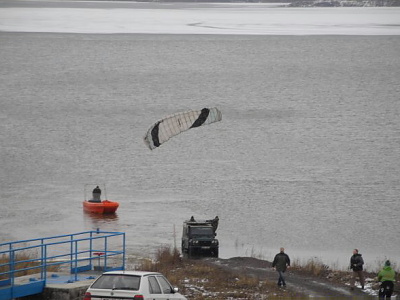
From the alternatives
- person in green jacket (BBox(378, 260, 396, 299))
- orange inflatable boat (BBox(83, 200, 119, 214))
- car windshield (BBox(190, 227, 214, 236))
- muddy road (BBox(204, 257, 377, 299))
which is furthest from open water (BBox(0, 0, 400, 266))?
person in green jacket (BBox(378, 260, 396, 299))

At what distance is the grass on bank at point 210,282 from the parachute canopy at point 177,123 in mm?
9297

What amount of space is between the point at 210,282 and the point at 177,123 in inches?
569

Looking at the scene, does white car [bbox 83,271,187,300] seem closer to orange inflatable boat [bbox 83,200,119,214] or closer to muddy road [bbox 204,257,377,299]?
muddy road [bbox 204,257,377,299]

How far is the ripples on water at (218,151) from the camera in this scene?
155ft

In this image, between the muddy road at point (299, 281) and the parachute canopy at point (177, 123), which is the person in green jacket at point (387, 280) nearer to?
the muddy road at point (299, 281)

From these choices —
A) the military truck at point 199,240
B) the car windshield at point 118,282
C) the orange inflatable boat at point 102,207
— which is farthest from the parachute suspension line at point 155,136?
the car windshield at point 118,282

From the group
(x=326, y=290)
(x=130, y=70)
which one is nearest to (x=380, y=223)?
(x=326, y=290)

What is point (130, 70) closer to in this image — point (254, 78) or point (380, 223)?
point (254, 78)

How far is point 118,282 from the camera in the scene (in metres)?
17.3

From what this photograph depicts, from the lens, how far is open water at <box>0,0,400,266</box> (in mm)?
46938

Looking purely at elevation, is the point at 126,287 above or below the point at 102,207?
below

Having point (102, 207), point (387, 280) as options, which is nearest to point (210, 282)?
point (387, 280)

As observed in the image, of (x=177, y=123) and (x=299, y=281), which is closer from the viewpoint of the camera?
(x=299, y=281)

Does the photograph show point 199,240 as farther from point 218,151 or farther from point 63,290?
point 218,151
